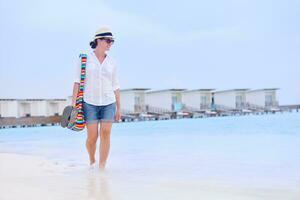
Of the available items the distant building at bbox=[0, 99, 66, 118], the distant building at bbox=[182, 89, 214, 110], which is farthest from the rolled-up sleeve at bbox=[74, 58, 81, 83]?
the distant building at bbox=[182, 89, 214, 110]

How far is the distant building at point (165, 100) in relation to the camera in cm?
3633

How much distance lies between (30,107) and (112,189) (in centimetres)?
3092

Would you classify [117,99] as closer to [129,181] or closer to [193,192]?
[129,181]

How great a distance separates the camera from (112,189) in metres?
2.55

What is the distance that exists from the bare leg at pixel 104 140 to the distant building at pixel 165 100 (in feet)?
106

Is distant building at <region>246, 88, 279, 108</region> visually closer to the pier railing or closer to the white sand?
the pier railing

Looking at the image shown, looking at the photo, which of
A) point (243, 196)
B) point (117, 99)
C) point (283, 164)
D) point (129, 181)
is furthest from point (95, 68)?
point (283, 164)

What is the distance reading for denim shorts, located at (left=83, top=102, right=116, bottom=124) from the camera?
3.24 meters

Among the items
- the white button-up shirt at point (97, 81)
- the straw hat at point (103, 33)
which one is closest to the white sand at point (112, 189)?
the white button-up shirt at point (97, 81)

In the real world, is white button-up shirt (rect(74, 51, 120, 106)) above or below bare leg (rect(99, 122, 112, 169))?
above

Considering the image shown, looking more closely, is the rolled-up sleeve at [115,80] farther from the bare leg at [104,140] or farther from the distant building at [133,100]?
the distant building at [133,100]

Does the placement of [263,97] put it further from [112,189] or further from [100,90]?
[112,189]

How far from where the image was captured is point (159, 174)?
128 inches

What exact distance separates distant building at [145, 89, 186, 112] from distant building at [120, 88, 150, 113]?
1.24 meters
